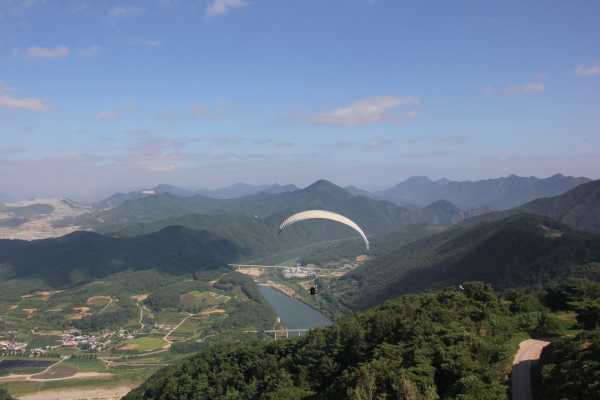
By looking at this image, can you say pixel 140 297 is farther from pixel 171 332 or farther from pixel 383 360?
pixel 383 360

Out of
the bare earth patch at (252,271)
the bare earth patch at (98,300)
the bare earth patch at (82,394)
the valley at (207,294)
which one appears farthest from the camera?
the bare earth patch at (252,271)

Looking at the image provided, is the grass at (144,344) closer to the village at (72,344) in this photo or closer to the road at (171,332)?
the road at (171,332)

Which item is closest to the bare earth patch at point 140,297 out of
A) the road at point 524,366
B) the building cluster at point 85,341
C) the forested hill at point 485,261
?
the building cluster at point 85,341

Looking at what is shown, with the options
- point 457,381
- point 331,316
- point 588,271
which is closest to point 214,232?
point 331,316

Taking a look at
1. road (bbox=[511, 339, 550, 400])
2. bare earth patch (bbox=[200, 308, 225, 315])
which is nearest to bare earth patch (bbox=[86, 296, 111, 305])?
bare earth patch (bbox=[200, 308, 225, 315])

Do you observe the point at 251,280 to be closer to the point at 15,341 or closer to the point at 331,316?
the point at 331,316

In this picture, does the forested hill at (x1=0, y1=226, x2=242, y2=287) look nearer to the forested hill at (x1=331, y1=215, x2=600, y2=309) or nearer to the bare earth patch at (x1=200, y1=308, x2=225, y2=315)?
the bare earth patch at (x1=200, y1=308, x2=225, y2=315)

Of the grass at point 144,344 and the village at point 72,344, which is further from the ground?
the village at point 72,344
